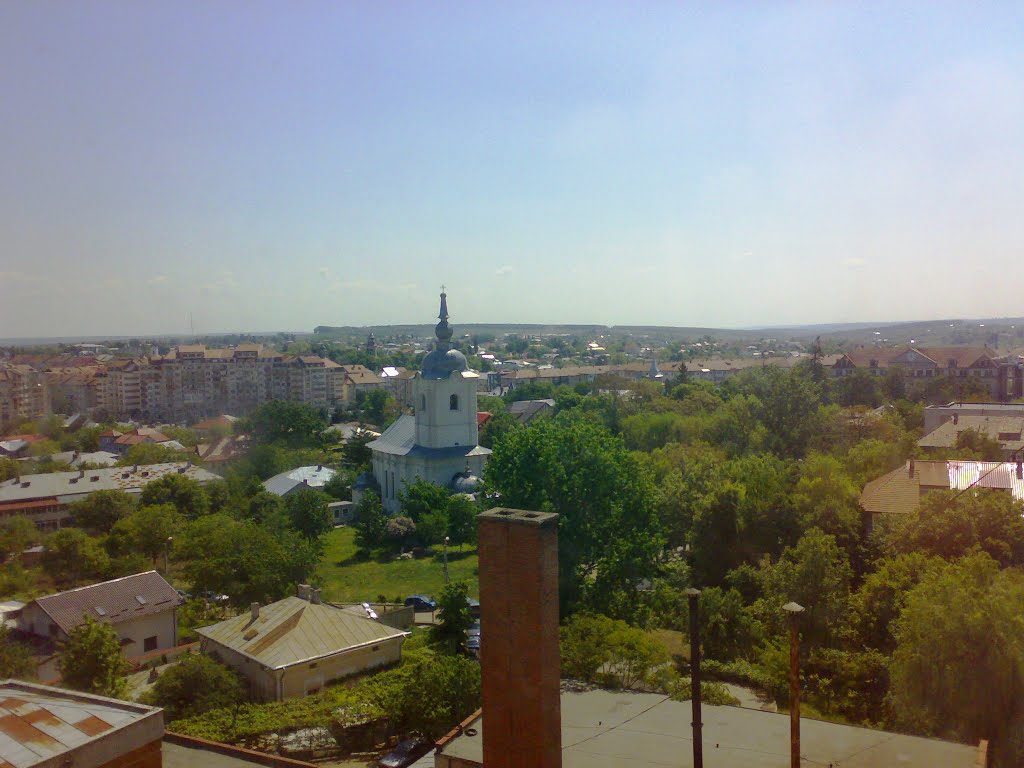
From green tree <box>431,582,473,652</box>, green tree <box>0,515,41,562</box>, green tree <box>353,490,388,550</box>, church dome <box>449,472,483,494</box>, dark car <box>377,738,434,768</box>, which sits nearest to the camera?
dark car <box>377,738,434,768</box>

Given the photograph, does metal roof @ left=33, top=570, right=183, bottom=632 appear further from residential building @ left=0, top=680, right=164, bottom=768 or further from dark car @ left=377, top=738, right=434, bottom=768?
residential building @ left=0, top=680, right=164, bottom=768

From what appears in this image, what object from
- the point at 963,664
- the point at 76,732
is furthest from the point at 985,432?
the point at 76,732

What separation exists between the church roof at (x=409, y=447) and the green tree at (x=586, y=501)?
61.1ft

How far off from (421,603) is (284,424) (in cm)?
3241

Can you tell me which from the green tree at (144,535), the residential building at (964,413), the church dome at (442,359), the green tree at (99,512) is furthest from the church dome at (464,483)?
the residential building at (964,413)

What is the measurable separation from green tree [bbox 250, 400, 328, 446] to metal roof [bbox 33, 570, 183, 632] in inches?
1235

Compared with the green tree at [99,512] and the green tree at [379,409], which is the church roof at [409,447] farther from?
the green tree at [379,409]

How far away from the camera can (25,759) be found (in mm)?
7141

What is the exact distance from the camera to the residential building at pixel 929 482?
21328mm

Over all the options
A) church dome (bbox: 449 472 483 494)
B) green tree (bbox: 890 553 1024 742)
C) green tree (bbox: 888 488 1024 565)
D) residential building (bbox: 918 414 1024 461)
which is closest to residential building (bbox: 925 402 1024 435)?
residential building (bbox: 918 414 1024 461)

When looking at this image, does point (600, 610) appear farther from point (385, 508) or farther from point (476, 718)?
point (385, 508)

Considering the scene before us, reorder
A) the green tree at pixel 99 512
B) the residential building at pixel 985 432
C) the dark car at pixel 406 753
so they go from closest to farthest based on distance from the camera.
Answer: the dark car at pixel 406 753
the residential building at pixel 985 432
the green tree at pixel 99 512

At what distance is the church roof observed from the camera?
4156cm

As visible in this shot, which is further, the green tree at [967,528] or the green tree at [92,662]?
the green tree at [92,662]
